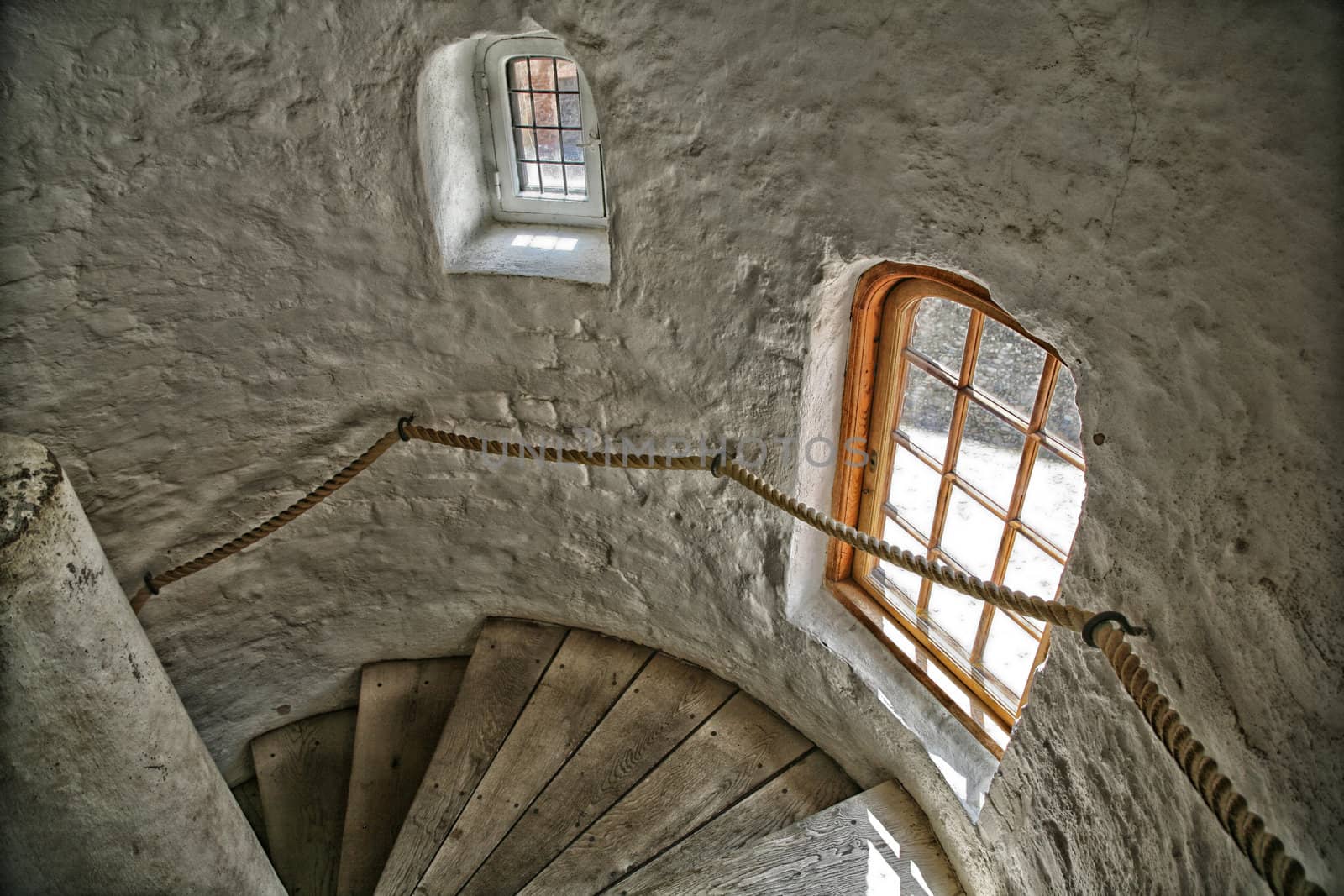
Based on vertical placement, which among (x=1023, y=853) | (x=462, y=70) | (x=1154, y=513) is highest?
(x=462, y=70)

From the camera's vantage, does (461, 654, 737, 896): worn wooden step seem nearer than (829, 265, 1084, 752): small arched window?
No

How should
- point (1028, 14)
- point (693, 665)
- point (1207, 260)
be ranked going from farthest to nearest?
1. point (693, 665)
2. point (1028, 14)
3. point (1207, 260)

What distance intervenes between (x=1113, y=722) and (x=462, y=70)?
212 cm

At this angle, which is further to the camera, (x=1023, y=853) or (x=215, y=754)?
(x=215, y=754)

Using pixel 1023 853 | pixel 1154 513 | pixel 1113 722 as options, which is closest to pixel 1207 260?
pixel 1154 513

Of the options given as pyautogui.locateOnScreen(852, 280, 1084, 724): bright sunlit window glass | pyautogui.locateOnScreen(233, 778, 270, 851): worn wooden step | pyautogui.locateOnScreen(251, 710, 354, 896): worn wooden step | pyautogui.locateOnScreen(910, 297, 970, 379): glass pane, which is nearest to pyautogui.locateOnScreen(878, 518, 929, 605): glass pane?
pyautogui.locateOnScreen(852, 280, 1084, 724): bright sunlit window glass

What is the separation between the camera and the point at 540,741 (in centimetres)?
294

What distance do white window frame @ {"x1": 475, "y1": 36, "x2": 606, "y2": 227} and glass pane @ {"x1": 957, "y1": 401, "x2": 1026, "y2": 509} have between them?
112cm

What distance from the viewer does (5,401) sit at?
242 centimetres

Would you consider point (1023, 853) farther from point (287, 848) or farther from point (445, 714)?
point (287, 848)

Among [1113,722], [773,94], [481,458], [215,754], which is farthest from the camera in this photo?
[215,754]

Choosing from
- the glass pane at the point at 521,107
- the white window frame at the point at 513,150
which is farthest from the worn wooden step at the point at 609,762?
the glass pane at the point at 521,107

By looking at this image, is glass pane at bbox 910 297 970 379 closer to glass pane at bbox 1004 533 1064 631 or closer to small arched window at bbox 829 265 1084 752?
small arched window at bbox 829 265 1084 752

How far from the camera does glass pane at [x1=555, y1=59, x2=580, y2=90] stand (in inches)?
94.6
